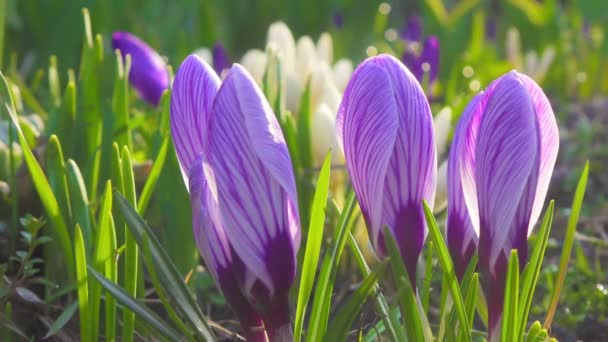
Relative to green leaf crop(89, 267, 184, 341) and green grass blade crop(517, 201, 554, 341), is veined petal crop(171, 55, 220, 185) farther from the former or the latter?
green grass blade crop(517, 201, 554, 341)

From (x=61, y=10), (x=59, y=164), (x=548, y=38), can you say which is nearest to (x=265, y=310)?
(x=59, y=164)

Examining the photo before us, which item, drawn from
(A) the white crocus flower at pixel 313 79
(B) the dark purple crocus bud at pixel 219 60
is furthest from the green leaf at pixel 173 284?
(B) the dark purple crocus bud at pixel 219 60

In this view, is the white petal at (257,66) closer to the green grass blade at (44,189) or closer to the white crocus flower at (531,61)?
the green grass blade at (44,189)

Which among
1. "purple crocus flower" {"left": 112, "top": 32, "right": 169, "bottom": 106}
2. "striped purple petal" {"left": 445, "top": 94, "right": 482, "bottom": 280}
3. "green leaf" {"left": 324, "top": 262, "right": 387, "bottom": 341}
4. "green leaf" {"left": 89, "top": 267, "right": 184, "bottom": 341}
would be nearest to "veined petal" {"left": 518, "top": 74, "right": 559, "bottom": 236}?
"striped purple petal" {"left": 445, "top": 94, "right": 482, "bottom": 280}

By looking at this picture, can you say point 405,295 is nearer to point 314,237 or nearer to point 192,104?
point 314,237

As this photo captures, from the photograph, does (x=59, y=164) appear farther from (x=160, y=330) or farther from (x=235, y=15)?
(x=235, y=15)

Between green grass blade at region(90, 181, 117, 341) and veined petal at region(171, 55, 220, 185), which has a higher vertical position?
veined petal at region(171, 55, 220, 185)
